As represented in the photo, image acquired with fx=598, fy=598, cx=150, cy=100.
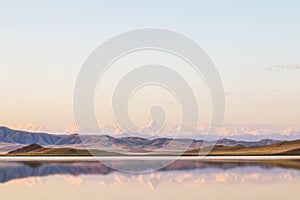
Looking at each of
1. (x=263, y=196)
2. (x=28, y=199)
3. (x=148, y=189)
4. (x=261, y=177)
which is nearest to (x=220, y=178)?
(x=261, y=177)

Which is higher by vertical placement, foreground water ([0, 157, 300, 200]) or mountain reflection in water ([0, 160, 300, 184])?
mountain reflection in water ([0, 160, 300, 184])

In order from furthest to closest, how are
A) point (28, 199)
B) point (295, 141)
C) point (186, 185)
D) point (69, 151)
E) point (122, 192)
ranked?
1. point (295, 141)
2. point (69, 151)
3. point (186, 185)
4. point (122, 192)
5. point (28, 199)

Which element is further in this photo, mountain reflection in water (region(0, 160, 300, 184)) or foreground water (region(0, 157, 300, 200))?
mountain reflection in water (region(0, 160, 300, 184))

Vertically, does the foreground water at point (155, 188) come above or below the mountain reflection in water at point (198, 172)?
below

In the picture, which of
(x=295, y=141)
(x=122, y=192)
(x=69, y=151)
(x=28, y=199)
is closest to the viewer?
(x=28, y=199)

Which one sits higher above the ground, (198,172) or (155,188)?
(198,172)

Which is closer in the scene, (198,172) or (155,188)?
(155,188)

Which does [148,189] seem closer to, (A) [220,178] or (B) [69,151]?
(A) [220,178]

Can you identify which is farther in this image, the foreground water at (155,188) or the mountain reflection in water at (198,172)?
the mountain reflection in water at (198,172)

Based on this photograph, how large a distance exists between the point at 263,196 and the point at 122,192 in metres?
5.33

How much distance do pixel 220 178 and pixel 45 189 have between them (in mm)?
8635

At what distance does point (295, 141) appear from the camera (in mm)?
152750

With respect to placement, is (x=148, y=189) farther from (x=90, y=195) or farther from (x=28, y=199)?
(x=28, y=199)

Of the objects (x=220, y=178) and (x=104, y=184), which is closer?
(x=104, y=184)
